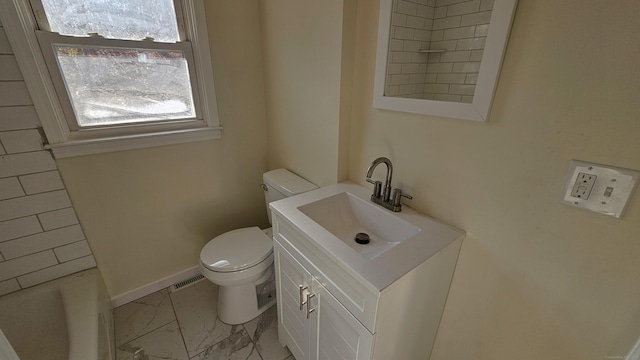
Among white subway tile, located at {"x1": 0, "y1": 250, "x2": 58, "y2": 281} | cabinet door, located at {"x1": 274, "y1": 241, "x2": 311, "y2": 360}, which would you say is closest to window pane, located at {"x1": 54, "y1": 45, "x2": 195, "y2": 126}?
white subway tile, located at {"x1": 0, "y1": 250, "x2": 58, "y2": 281}

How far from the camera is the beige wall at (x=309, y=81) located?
113cm

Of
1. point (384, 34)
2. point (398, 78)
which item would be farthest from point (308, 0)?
point (398, 78)

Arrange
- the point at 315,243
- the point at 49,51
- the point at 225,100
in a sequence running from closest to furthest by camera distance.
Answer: the point at 315,243
the point at 49,51
the point at 225,100

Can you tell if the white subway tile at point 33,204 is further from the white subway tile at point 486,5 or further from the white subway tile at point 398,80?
the white subway tile at point 486,5

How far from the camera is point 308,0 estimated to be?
118cm

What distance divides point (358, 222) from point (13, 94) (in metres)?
1.57

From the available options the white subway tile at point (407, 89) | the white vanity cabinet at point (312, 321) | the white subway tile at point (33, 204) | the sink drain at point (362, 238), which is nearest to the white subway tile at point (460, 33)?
the white subway tile at point (407, 89)

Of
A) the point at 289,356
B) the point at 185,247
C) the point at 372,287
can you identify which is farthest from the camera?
the point at 185,247

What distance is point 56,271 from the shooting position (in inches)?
53.4

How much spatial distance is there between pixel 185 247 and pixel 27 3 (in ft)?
4.57

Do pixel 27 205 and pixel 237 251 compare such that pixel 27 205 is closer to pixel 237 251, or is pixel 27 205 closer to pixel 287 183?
pixel 237 251

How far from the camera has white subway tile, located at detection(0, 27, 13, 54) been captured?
3.31 feet

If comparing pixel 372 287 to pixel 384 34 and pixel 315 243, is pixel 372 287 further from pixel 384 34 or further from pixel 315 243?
pixel 384 34

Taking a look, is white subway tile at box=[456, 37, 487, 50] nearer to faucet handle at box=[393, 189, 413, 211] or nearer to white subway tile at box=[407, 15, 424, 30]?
white subway tile at box=[407, 15, 424, 30]
